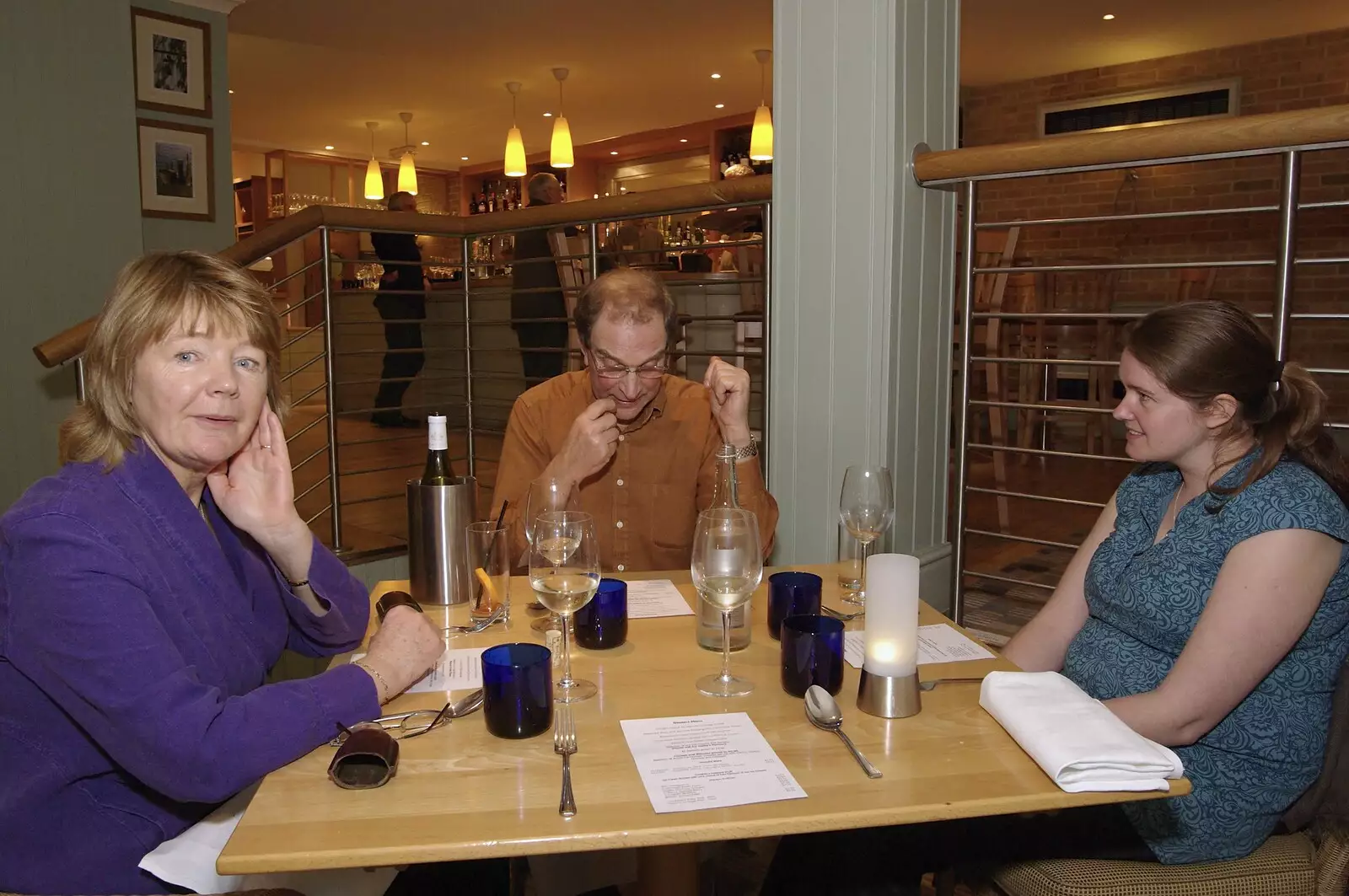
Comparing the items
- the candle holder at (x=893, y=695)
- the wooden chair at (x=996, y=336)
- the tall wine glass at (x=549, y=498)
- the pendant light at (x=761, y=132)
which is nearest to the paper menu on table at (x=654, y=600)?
the tall wine glass at (x=549, y=498)

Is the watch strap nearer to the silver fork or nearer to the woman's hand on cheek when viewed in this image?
the woman's hand on cheek

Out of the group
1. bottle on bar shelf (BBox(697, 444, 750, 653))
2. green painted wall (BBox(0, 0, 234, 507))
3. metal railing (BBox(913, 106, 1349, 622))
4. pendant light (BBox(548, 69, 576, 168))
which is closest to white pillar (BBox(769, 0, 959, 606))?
metal railing (BBox(913, 106, 1349, 622))

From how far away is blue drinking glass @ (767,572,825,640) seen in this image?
140 centimetres

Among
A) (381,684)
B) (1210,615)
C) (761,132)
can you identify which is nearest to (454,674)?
(381,684)

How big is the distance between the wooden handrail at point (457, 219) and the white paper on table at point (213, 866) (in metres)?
1.88

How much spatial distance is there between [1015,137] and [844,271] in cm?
712

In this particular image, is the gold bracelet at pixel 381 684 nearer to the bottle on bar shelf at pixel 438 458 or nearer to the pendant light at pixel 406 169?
the bottle on bar shelf at pixel 438 458

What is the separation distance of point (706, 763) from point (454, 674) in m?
0.43

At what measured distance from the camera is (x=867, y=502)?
5.10 feet

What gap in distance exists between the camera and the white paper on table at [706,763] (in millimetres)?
943

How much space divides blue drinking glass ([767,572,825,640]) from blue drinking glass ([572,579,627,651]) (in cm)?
22

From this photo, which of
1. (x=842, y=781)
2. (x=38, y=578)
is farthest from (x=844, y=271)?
(x=38, y=578)

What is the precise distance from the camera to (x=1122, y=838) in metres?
1.38

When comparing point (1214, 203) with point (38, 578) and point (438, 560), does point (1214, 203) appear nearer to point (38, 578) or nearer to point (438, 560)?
point (438, 560)
